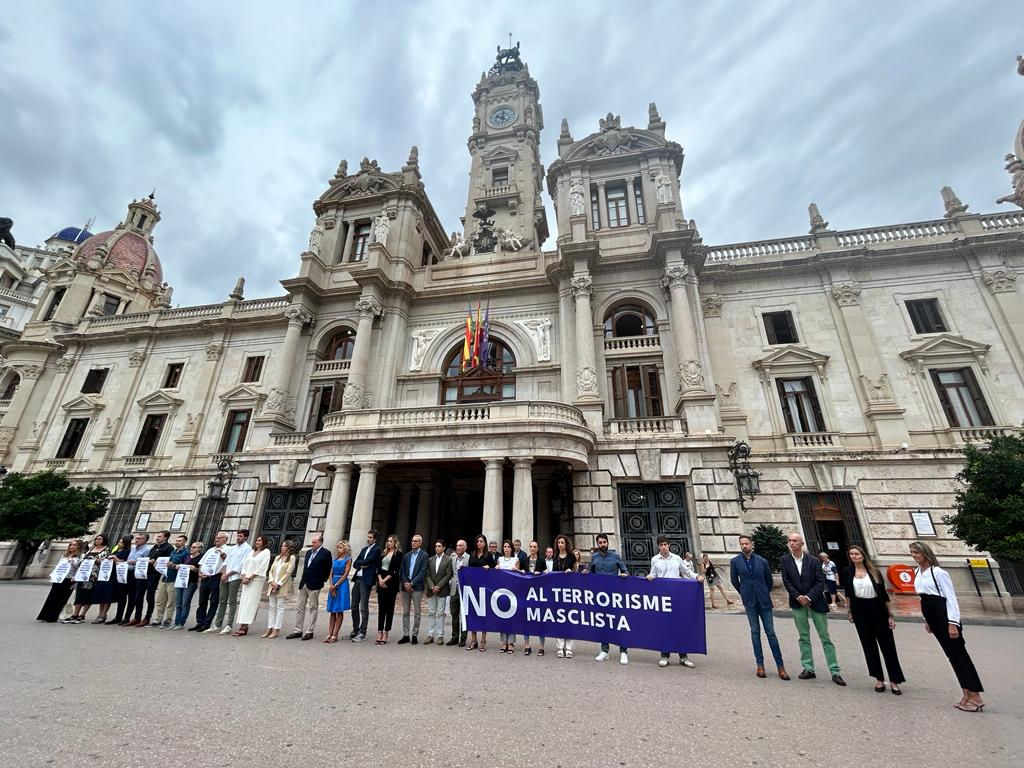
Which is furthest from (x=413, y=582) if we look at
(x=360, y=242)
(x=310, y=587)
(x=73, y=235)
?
(x=73, y=235)

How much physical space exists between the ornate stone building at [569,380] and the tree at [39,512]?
4140 mm

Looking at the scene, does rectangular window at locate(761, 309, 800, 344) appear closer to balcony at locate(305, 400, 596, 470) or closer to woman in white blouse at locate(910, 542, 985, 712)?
balcony at locate(305, 400, 596, 470)

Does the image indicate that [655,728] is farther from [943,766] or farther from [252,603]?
[252,603]

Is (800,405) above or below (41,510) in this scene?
above

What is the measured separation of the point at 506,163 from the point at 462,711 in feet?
117

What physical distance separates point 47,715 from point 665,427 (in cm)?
1753

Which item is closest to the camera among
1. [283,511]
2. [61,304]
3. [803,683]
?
[803,683]

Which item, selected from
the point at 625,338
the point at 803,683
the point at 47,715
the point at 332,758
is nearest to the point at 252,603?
the point at 47,715

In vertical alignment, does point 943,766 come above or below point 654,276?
below

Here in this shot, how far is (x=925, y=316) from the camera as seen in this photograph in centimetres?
2052

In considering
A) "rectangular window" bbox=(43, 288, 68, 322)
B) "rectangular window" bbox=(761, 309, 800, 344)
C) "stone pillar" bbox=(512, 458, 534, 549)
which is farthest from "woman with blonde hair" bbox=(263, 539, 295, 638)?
"rectangular window" bbox=(43, 288, 68, 322)

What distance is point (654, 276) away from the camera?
2178 cm

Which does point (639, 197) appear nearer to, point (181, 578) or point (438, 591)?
point (438, 591)

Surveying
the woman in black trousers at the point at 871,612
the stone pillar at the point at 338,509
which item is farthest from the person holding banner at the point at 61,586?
the woman in black trousers at the point at 871,612
